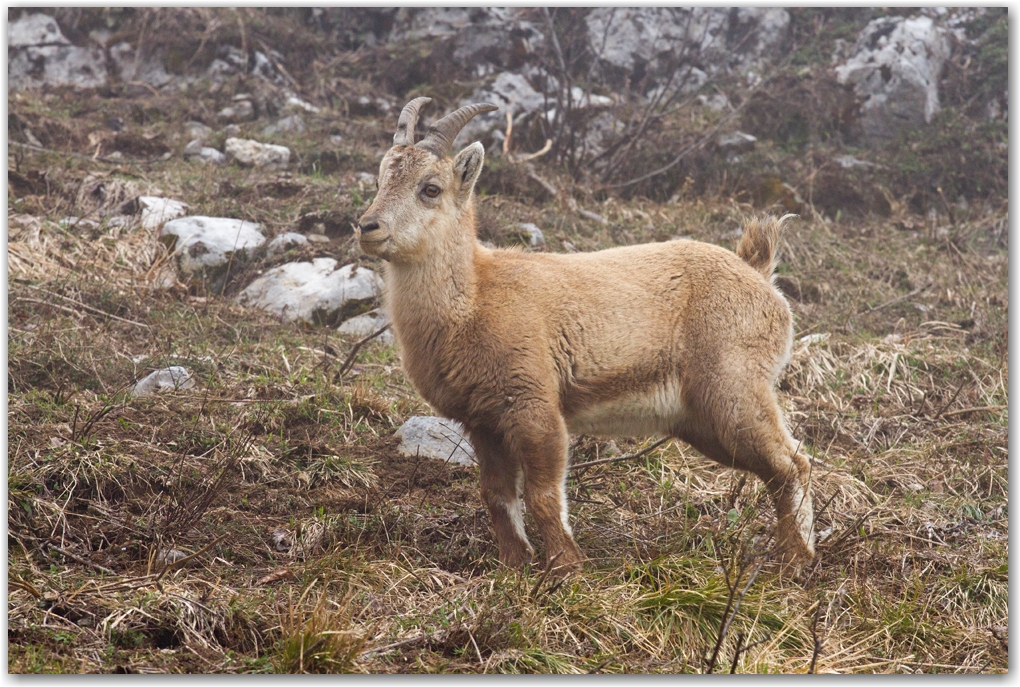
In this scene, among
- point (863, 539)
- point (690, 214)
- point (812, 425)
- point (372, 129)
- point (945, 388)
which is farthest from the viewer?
point (372, 129)

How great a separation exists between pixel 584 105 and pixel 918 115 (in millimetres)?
5053

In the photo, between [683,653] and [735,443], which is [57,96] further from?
[683,653]

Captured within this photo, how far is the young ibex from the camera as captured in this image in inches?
201

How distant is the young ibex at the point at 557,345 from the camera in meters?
5.10

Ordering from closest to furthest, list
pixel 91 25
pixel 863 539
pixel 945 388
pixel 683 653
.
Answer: pixel 683 653 → pixel 863 539 → pixel 945 388 → pixel 91 25

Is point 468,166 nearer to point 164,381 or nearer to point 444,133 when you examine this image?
point 444,133

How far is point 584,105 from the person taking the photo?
13594 millimetres

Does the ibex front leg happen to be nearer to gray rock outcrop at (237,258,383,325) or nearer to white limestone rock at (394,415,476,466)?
white limestone rock at (394,415,476,466)

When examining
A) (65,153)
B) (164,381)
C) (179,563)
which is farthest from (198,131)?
(179,563)

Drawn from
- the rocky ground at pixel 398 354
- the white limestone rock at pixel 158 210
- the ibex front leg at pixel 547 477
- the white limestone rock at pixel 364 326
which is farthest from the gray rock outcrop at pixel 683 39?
the ibex front leg at pixel 547 477

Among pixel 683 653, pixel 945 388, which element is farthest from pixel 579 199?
pixel 683 653

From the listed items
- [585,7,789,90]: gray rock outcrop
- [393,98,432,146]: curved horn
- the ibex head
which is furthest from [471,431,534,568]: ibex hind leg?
[585,7,789,90]: gray rock outcrop

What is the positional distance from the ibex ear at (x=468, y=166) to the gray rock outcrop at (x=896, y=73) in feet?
32.8

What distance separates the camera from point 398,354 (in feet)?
27.5
